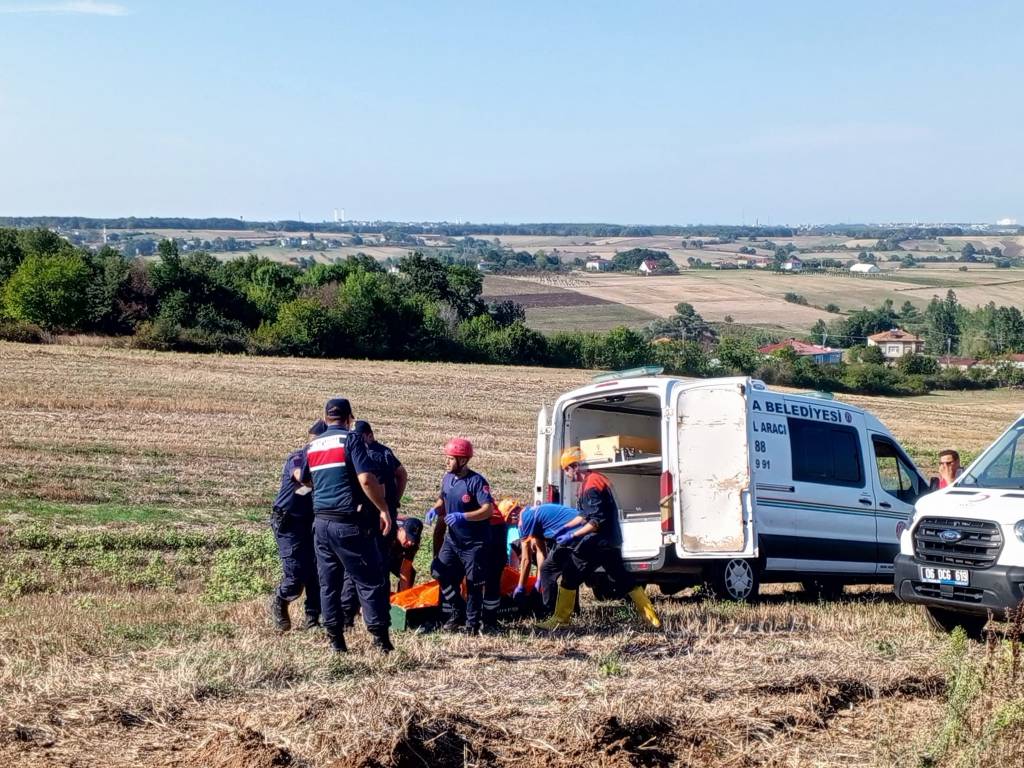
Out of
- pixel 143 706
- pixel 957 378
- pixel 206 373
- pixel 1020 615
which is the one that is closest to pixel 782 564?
pixel 1020 615

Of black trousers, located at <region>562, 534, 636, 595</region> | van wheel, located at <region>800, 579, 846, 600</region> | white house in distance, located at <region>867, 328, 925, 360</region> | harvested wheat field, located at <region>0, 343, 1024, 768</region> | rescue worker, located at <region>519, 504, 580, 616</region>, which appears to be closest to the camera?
harvested wheat field, located at <region>0, 343, 1024, 768</region>

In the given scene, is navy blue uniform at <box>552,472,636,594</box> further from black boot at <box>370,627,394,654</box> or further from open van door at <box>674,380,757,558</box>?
black boot at <box>370,627,394,654</box>

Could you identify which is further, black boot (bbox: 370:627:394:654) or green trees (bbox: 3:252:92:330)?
green trees (bbox: 3:252:92:330)

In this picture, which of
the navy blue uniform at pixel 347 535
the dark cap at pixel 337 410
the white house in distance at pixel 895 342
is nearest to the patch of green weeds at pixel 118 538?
the dark cap at pixel 337 410

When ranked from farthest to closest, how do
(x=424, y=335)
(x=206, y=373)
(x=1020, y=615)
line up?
(x=424, y=335)
(x=206, y=373)
(x=1020, y=615)

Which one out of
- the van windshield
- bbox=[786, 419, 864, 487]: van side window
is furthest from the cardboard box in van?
the van windshield

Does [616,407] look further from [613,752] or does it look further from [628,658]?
[613,752]

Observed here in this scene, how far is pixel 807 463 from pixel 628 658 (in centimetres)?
468

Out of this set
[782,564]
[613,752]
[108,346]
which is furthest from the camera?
[108,346]

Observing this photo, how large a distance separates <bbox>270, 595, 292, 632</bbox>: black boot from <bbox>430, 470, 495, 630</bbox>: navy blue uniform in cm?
121

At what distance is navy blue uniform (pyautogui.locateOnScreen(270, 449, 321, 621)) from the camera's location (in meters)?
9.77

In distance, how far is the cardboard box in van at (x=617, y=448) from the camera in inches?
489

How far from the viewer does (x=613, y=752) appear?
6.14 metres

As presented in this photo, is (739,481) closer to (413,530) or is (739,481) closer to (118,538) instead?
(413,530)
